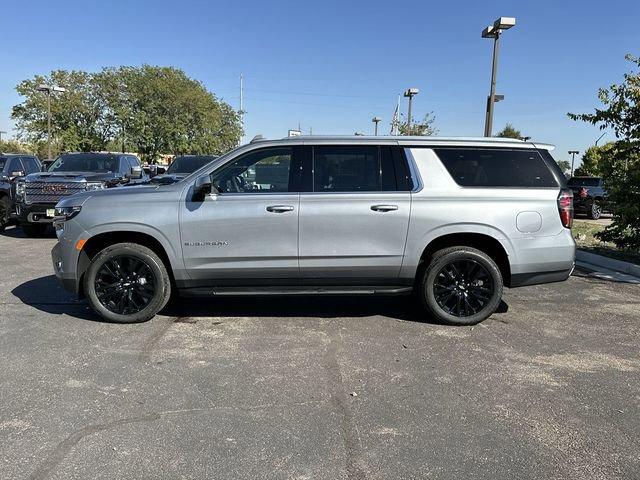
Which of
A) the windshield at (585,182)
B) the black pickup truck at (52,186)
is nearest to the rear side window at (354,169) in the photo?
the black pickup truck at (52,186)

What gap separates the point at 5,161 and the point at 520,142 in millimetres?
12652

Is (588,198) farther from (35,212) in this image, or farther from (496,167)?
(35,212)

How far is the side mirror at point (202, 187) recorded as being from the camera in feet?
16.5

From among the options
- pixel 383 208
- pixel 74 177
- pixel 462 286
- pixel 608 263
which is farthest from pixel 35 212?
pixel 608 263

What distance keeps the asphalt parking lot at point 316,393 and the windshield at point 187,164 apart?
8.30 metres

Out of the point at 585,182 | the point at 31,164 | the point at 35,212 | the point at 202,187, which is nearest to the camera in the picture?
the point at 202,187

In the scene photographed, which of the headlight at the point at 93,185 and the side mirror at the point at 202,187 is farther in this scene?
the headlight at the point at 93,185

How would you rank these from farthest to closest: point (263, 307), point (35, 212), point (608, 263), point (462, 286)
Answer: point (35, 212) → point (608, 263) → point (263, 307) → point (462, 286)

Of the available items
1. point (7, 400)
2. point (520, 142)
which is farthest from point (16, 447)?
point (520, 142)

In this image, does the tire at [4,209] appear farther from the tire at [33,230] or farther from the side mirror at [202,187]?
the side mirror at [202,187]

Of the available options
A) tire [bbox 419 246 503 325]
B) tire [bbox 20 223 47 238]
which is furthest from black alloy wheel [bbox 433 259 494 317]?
tire [bbox 20 223 47 238]

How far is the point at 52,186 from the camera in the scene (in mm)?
10664

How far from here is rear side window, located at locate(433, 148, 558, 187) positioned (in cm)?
530

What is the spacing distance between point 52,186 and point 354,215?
811 cm
